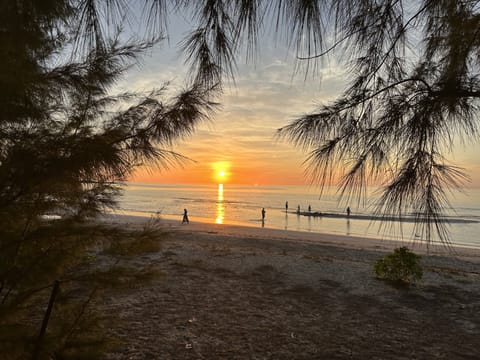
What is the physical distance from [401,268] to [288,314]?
3913 mm

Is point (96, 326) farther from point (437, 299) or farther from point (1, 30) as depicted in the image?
point (437, 299)

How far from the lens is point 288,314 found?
229 inches

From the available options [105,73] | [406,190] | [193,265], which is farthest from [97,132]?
[193,265]

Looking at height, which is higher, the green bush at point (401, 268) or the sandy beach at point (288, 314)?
the green bush at point (401, 268)

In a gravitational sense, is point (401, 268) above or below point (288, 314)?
above

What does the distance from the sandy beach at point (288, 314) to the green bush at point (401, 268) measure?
311 millimetres

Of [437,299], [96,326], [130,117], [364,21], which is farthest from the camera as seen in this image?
→ [437,299]

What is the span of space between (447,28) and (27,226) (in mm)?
2556

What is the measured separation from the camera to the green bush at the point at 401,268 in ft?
26.3

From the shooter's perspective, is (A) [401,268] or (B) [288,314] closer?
(B) [288,314]

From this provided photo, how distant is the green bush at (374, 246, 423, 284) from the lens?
8.02 m

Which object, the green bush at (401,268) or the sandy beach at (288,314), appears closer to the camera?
the sandy beach at (288,314)

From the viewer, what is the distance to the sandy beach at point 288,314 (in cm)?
449

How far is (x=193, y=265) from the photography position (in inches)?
357
